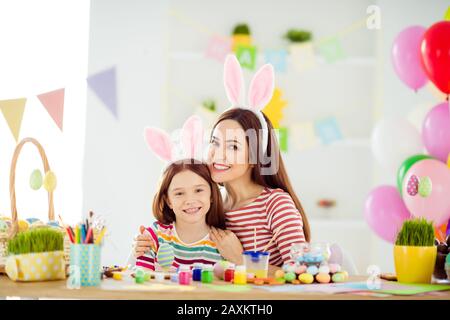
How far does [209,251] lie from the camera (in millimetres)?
1980

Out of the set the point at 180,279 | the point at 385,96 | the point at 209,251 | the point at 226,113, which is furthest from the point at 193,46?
the point at 180,279

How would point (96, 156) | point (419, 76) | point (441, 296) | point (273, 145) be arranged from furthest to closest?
1. point (96, 156)
2. point (419, 76)
3. point (273, 145)
4. point (441, 296)

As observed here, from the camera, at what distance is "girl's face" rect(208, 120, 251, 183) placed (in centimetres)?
204

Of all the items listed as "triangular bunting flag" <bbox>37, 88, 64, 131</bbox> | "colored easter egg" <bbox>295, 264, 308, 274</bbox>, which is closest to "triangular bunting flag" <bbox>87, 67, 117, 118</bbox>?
"triangular bunting flag" <bbox>37, 88, 64, 131</bbox>

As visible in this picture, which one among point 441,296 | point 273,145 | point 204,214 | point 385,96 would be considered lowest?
point 441,296

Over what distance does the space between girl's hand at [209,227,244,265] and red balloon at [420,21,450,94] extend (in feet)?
4.47

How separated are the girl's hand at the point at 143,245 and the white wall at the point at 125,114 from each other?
4.42 feet

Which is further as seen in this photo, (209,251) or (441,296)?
(209,251)

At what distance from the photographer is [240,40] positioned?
3.56 m

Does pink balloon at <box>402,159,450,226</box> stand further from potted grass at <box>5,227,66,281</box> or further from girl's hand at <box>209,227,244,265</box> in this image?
potted grass at <box>5,227,66,281</box>

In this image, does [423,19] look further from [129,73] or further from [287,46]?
[129,73]

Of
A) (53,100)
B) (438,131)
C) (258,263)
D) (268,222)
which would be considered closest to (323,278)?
(258,263)

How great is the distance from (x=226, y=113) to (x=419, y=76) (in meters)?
1.37

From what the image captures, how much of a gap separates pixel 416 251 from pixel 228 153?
637mm
